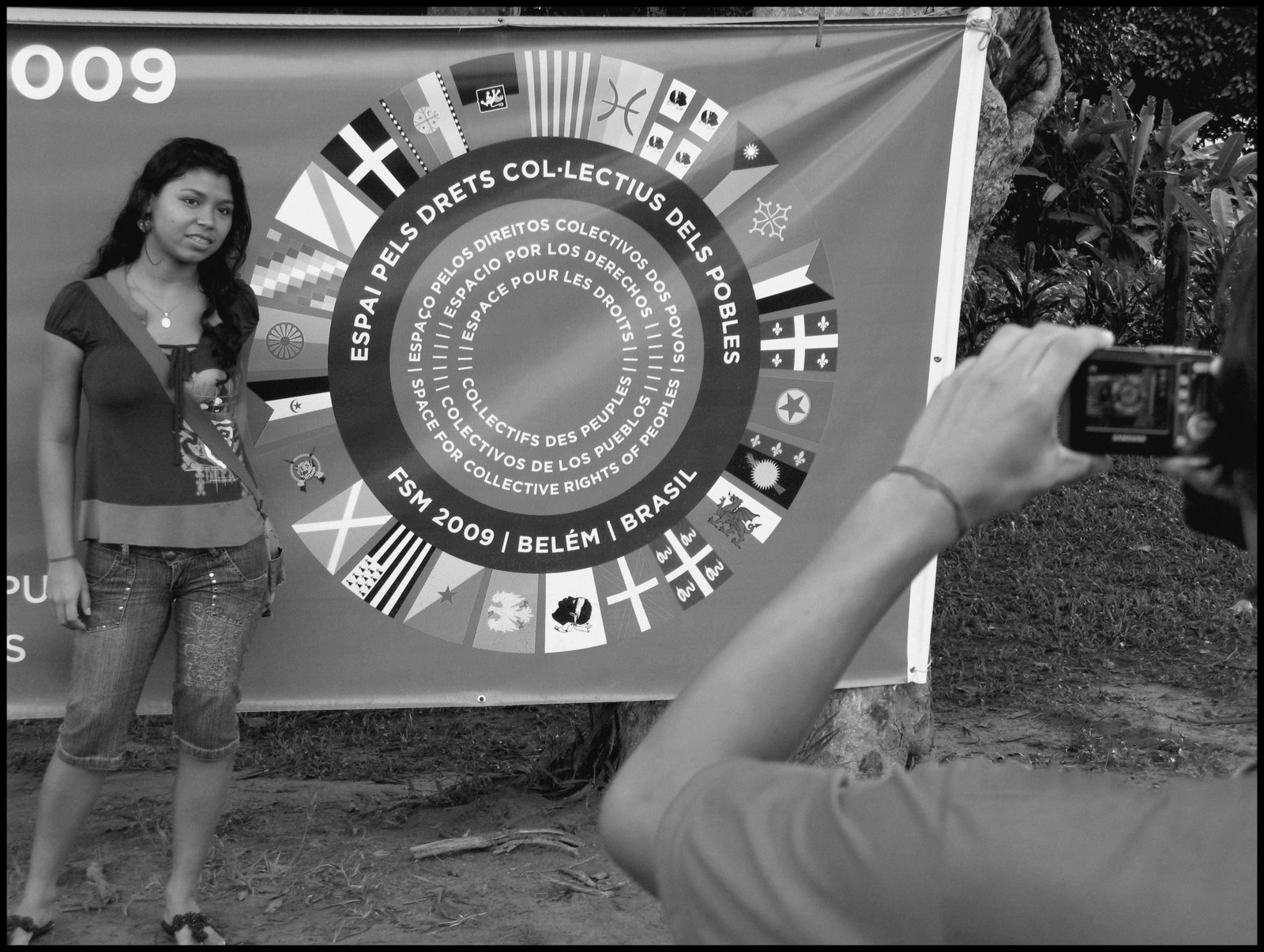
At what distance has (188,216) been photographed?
2.92 metres

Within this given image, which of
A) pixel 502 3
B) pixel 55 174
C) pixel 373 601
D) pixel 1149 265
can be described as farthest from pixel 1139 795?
pixel 1149 265

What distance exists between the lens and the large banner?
3.25m

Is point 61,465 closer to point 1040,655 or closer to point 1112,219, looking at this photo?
point 1040,655

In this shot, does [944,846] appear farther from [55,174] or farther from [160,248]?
[55,174]

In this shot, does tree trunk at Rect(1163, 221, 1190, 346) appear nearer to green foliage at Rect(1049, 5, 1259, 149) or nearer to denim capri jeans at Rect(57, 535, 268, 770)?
green foliage at Rect(1049, 5, 1259, 149)

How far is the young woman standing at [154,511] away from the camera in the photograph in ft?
9.36

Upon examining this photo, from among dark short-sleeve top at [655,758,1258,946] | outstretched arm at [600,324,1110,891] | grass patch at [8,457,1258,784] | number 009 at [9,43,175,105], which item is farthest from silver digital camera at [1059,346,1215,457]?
grass patch at [8,457,1258,784]

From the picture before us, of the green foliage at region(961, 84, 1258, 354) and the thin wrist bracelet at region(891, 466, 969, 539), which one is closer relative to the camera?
the thin wrist bracelet at region(891, 466, 969, 539)

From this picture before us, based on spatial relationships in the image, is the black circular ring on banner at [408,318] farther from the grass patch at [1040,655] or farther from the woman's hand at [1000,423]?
the woman's hand at [1000,423]

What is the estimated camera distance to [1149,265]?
10.7 meters

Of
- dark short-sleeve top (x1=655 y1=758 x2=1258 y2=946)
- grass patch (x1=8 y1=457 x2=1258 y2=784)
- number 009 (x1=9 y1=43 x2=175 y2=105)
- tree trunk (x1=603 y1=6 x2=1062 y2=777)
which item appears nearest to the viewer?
dark short-sleeve top (x1=655 y1=758 x2=1258 y2=946)

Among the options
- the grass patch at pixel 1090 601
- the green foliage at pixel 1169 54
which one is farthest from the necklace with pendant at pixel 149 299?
the green foliage at pixel 1169 54

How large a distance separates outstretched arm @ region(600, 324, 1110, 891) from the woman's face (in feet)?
7.86

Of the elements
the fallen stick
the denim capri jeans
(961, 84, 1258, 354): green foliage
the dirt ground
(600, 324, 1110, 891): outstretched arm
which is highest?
(961, 84, 1258, 354): green foliage
